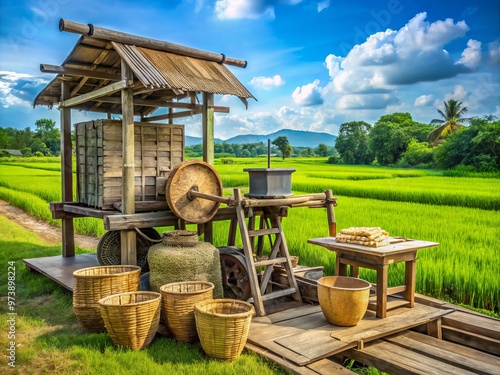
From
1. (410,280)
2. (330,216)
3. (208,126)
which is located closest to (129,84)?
(208,126)

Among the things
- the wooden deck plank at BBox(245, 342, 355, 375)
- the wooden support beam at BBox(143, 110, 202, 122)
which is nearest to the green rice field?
the wooden support beam at BBox(143, 110, 202, 122)

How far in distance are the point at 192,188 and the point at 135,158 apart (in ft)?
3.40

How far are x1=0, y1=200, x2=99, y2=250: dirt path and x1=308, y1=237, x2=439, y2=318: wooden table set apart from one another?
7.20 meters

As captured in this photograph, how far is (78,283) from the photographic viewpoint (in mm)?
5188

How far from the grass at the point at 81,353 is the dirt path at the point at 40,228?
5.35 meters

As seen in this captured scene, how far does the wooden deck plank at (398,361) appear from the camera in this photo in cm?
413

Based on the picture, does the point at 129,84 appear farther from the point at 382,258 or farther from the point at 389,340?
the point at 389,340

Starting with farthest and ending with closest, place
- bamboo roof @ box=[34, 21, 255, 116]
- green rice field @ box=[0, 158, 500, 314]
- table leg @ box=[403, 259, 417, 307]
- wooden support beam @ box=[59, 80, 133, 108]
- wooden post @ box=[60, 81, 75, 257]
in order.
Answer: wooden post @ box=[60, 81, 75, 257] → green rice field @ box=[0, 158, 500, 314] → wooden support beam @ box=[59, 80, 133, 108] → bamboo roof @ box=[34, 21, 255, 116] → table leg @ box=[403, 259, 417, 307]

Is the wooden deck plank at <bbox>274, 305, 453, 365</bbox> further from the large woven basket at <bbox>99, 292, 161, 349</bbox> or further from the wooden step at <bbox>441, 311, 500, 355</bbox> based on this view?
the large woven basket at <bbox>99, 292, 161, 349</bbox>

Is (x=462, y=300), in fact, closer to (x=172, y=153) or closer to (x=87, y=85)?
(x=172, y=153)

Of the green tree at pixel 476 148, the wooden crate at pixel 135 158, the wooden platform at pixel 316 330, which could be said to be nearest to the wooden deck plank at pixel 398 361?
the wooden platform at pixel 316 330

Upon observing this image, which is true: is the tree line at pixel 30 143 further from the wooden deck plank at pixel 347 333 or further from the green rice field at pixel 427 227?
the wooden deck plank at pixel 347 333

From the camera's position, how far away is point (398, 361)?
4.32 metres

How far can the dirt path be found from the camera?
1205cm
